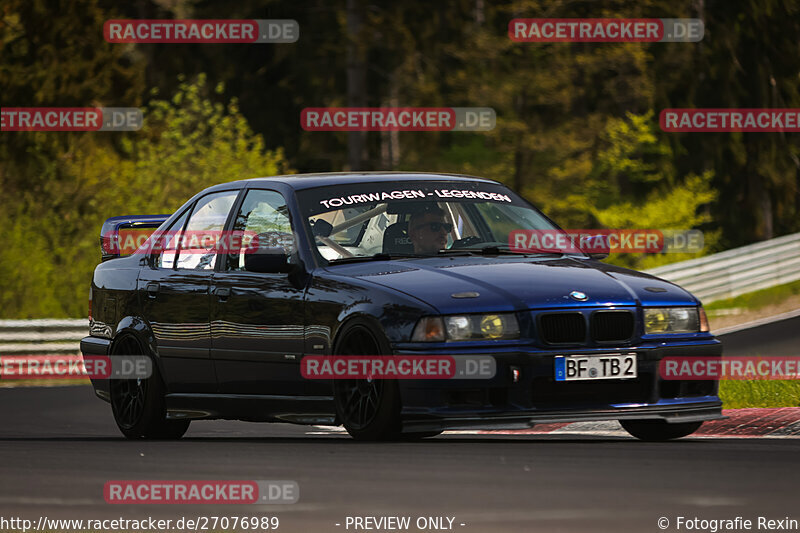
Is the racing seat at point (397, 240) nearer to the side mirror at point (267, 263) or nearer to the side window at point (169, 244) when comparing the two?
the side mirror at point (267, 263)

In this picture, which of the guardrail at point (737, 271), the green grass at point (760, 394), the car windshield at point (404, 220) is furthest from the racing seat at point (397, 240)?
the guardrail at point (737, 271)

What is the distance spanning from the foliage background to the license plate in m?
25.2

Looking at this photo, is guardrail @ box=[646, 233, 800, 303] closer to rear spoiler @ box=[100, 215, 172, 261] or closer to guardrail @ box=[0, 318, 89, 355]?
guardrail @ box=[0, 318, 89, 355]

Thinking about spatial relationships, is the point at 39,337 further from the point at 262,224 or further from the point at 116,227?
the point at 262,224

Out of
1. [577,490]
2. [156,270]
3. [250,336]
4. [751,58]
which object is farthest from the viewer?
[751,58]

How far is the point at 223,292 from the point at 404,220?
127 cm

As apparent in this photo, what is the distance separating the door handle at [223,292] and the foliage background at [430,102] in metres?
23.2

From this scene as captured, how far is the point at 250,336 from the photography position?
10727mm

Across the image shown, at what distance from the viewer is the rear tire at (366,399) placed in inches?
376

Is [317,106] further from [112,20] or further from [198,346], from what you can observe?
[198,346]

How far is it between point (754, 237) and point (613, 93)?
660 cm

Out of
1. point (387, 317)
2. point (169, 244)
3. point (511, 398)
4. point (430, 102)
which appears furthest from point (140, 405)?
point (430, 102)

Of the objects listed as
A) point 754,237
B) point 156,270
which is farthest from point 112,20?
point 156,270

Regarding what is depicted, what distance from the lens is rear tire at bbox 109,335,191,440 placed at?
11.7 meters
